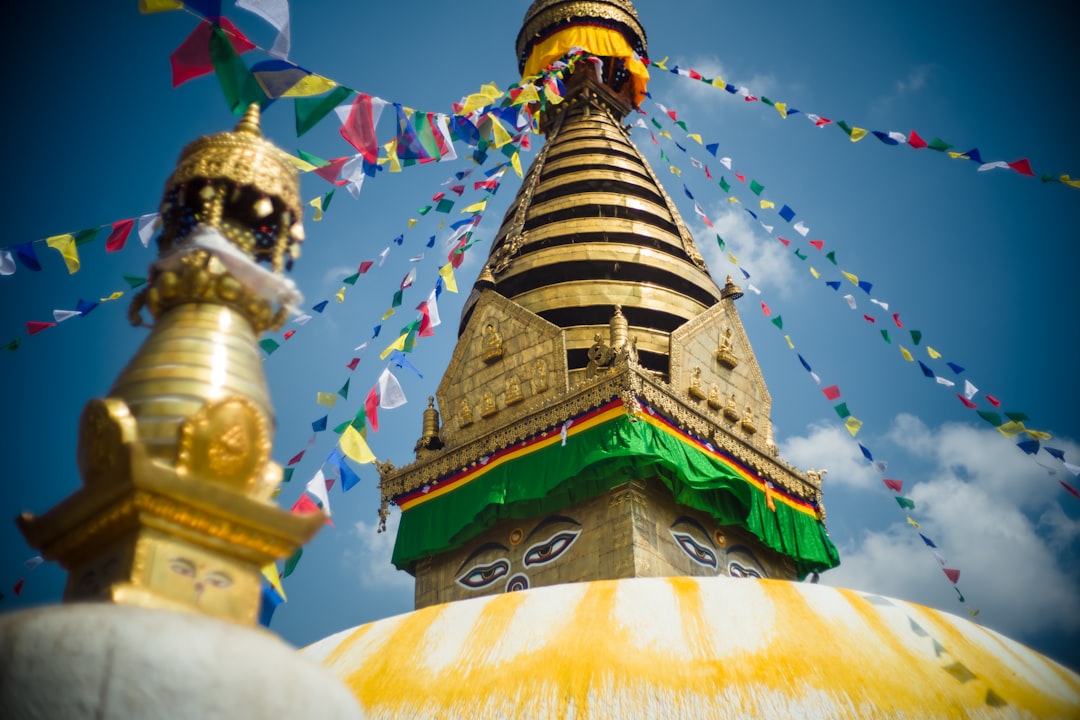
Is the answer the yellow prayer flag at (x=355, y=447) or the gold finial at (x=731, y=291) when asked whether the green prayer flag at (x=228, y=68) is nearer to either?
the yellow prayer flag at (x=355, y=447)

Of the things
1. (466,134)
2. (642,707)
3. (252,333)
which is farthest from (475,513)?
(252,333)

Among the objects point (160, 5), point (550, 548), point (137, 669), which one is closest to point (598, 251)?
point (550, 548)

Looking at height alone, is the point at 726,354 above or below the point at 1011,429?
above

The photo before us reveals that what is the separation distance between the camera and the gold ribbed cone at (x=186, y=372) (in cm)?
292

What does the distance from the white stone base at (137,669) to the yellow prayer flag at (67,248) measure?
6.09 meters

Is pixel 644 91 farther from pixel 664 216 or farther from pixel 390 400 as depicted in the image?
pixel 390 400

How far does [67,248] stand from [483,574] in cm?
632

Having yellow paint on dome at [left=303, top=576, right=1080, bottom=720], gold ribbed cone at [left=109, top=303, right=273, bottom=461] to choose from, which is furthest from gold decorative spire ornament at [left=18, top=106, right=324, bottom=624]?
yellow paint on dome at [left=303, top=576, right=1080, bottom=720]

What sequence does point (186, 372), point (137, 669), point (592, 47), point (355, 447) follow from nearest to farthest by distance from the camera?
point (137, 669)
point (186, 372)
point (355, 447)
point (592, 47)

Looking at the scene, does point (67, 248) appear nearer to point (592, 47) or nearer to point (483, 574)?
point (483, 574)

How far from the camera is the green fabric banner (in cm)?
1090

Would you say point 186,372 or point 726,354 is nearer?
point 186,372

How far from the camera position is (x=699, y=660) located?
5.43 metres

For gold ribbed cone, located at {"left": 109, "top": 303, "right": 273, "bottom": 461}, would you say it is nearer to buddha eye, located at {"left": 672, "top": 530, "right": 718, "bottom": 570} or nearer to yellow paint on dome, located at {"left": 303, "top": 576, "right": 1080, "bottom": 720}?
yellow paint on dome, located at {"left": 303, "top": 576, "right": 1080, "bottom": 720}
